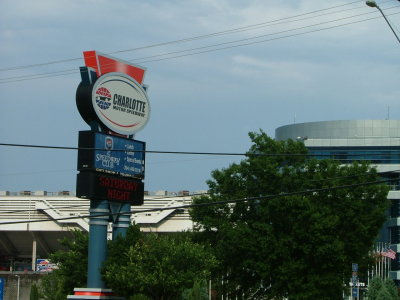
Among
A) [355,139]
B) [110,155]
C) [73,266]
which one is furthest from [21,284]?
[355,139]

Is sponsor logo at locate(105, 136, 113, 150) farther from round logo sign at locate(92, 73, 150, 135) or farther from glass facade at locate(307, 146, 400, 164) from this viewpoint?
glass facade at locate(307, 146, 400, 164)

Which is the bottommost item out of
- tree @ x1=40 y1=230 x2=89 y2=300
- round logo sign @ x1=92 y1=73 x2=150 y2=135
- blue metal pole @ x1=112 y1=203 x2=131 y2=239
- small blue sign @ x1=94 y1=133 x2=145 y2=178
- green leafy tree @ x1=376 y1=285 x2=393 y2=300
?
green leafy tree @ x1=376 y1=285 x2=393 y2=300

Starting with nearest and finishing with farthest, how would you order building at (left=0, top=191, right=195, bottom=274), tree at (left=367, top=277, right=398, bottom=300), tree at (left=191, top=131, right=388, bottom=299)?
tree at (left=191, top=131, right=388, bottom=299), tree at (left=367, top=277, right=398, bottom=300), building at (left=0, top=191, right=195, bottom=274)

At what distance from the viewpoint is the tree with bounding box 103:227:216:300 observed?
151ft

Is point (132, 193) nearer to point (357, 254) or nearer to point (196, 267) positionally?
point (196, 267)

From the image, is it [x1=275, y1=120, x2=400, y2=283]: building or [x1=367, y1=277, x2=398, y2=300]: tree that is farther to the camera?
[x1=275, y1=120, x2=400, y2=283]: building

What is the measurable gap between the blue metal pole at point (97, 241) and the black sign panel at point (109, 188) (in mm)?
698

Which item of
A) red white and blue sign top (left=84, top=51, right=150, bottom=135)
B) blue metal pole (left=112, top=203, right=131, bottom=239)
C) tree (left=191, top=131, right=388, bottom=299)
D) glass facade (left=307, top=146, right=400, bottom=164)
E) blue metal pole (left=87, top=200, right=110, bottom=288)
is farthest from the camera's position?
glass facade (left=307, top=146, right=400, bottom=164)

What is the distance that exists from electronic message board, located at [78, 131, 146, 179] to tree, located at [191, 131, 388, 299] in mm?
10135

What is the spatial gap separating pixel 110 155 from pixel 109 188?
1853 mm

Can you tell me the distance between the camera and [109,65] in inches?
1884

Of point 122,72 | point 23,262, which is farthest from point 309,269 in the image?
point 23,262

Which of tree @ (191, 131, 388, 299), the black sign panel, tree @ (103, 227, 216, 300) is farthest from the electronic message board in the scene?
tree @ (191, 131, 388, 299)

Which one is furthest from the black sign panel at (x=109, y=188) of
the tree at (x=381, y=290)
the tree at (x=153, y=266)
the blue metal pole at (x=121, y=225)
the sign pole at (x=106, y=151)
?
the tree at (x=381, y=290)
